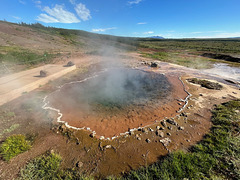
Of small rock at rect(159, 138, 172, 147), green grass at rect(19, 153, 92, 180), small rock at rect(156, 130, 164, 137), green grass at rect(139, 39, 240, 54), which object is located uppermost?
green grass at rect(139, 39, 240, 54)

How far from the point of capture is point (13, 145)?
10.4 feet

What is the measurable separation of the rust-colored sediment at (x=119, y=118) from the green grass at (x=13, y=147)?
5.19ft

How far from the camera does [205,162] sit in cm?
277

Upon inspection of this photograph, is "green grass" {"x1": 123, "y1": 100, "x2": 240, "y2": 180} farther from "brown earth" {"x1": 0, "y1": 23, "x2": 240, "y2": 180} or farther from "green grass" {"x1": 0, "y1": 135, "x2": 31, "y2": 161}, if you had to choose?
"green grass" {"x1": 0, "y1": 135, "x2": 31, "y2": 161}

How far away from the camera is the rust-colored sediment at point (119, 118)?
175 inches

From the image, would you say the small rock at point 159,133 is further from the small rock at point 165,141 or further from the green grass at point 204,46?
the green grass at point 204,46

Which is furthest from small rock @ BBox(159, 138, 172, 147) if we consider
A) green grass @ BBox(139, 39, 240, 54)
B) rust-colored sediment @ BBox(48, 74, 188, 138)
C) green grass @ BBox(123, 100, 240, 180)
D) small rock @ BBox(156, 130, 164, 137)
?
green grass @ BBox(139, 39, 240, 54)

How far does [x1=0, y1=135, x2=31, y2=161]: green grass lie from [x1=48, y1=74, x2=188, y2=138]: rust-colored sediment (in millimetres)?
1581

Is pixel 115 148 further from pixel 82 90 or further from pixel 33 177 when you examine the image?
pixel 82 90

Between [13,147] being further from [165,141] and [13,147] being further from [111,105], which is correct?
[165,141]

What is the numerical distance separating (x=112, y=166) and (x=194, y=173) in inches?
82.1

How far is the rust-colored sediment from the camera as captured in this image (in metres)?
4.45

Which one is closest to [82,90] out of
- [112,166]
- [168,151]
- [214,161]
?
[112,166]

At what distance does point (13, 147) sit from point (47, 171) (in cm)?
147
